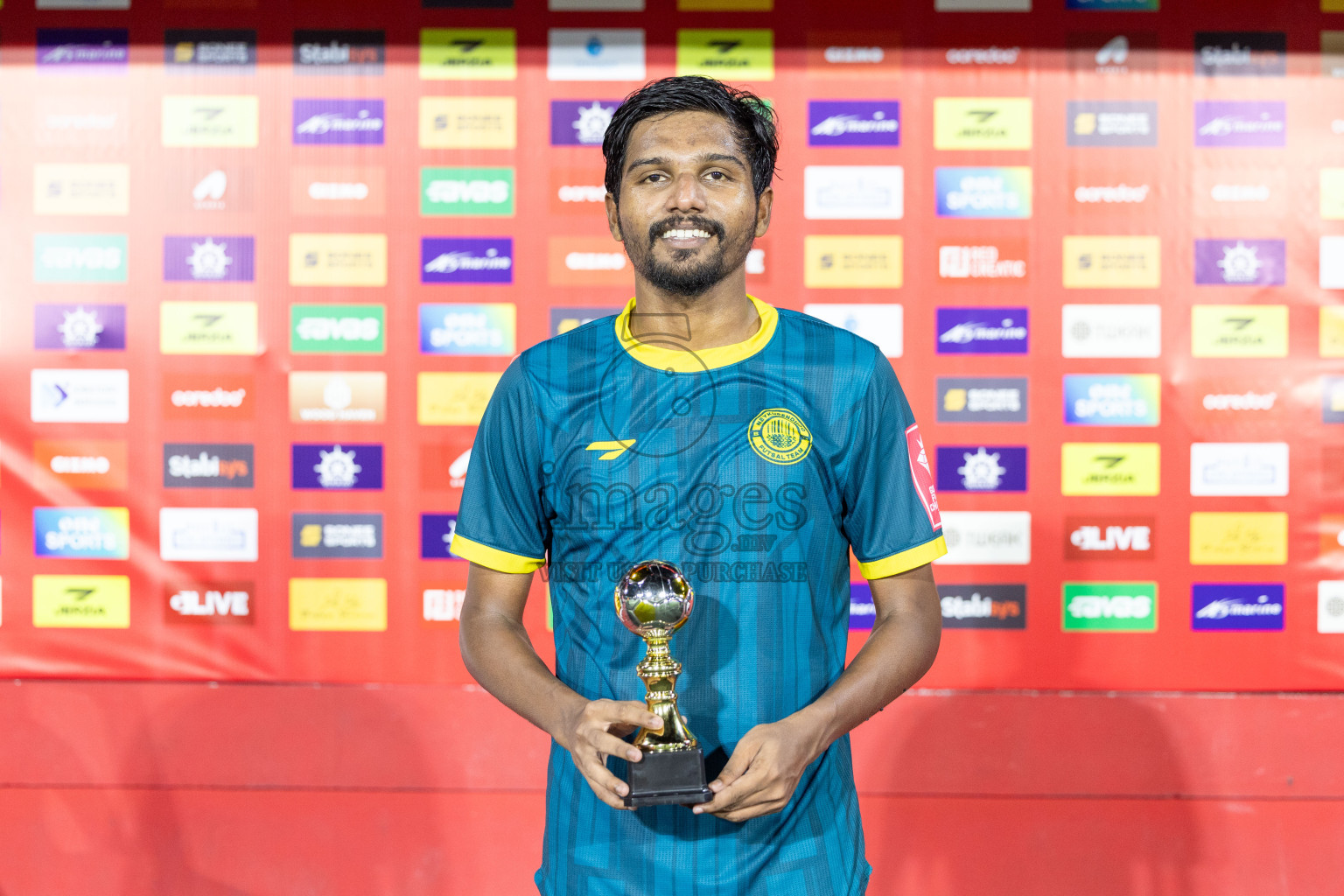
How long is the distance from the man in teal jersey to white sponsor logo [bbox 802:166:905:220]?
1.13 meters

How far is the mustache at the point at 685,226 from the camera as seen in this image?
0.99 metres

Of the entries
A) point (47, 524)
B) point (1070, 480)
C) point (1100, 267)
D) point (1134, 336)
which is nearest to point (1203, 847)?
point (1070, 480)

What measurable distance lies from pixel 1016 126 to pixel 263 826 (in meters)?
2.33

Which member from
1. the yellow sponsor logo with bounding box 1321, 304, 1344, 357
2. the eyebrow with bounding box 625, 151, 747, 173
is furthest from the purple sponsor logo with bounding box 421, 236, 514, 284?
the yellow sponsor logo with bounding box 1321, 304, 1344, 357

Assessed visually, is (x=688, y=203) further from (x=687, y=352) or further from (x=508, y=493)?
(x=508, y=493)

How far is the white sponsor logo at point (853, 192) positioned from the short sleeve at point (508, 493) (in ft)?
4.28

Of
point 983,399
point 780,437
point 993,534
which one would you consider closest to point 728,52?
point 983,399

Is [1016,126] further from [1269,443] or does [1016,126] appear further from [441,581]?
[441,581]

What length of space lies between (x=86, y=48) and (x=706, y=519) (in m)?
2.10

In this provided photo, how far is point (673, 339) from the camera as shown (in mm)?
1059

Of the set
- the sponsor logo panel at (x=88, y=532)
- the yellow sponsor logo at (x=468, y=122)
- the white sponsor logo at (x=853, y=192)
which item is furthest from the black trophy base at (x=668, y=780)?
the sponsor logo panel at (x=88, y=532)

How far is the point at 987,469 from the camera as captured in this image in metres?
2.16

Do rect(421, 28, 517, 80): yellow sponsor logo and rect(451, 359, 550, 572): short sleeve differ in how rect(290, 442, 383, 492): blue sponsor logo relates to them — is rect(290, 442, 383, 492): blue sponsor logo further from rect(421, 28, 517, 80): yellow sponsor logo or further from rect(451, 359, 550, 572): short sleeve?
rect(451, 359, 550, 572): short sleeve

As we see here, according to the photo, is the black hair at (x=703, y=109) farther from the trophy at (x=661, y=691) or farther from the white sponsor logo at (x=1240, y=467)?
the white sponsor logo at (x=1240, y=467)
